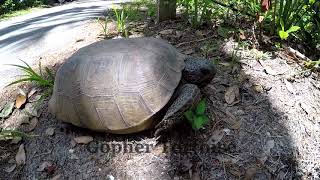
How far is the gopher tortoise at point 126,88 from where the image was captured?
2.26 meters

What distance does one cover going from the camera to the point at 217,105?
8.75 ft

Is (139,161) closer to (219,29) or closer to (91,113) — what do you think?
(91,113)

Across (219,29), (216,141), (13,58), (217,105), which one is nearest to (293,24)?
(219,29)

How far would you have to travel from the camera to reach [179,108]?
2238 millimetres

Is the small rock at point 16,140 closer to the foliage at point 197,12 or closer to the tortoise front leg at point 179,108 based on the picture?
the tortoise front leg at point 179,108

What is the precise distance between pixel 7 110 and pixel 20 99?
0.46ft

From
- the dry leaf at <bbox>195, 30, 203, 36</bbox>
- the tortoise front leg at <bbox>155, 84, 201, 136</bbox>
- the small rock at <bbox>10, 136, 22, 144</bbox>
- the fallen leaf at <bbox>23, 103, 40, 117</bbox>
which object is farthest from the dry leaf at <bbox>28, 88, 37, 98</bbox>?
the dry leaf at <bbox>195, 30, 203, 36</bbox>

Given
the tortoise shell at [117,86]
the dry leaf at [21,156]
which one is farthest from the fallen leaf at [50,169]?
the tortoise shell at [117,86]

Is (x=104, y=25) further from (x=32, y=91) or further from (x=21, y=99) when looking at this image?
(x=21, y=99)

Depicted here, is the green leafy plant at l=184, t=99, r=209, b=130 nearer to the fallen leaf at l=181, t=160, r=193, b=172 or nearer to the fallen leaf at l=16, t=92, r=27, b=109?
the fallen leaf at l=181, t=160, r=193, b=172

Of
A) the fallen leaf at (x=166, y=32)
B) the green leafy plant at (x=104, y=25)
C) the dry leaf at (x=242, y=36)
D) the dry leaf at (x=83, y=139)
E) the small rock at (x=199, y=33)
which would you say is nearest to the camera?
the dry leaf at (x=83, y=139)

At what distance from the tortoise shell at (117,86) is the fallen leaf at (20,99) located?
596 millimetres

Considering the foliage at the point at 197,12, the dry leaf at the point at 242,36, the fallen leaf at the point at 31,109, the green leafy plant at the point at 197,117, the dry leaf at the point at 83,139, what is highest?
the foliage at the point at 197,12

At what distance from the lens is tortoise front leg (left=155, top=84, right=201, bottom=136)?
2.24m
